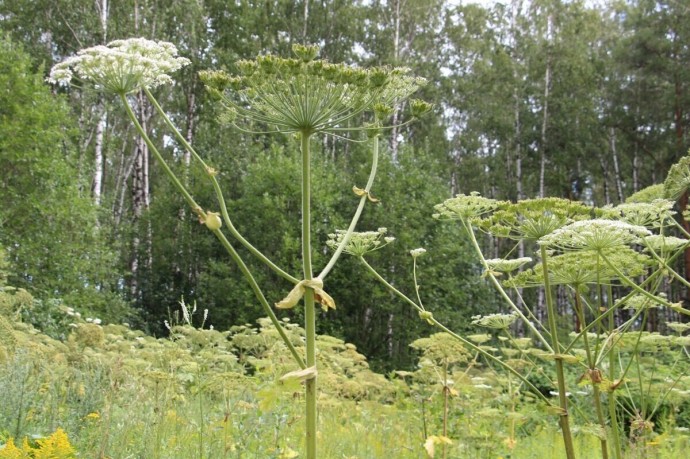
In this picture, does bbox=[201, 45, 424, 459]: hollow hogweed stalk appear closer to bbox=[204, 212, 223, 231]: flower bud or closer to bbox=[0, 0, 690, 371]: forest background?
bbox=[204, 212, 223, 231]: flower bud

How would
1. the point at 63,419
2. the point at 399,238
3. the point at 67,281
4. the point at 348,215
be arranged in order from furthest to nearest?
the point at 348,215
the point at 399,238
the point at 67,281
the point at 63,419

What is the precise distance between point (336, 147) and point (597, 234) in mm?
22165

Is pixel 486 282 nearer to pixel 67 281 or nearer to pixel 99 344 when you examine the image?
pixel 67 281

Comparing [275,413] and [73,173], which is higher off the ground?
[73,173]

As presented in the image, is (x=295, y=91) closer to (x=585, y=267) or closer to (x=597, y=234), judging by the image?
(x=597, y=234)

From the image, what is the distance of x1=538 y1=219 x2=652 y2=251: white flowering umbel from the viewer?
85.0 inches

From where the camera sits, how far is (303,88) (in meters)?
2.00

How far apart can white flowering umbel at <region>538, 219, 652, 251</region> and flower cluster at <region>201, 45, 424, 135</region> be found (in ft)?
2.57

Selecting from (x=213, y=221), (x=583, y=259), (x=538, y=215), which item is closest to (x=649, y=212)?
(x=583, y=259)

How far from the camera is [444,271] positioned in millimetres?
16609

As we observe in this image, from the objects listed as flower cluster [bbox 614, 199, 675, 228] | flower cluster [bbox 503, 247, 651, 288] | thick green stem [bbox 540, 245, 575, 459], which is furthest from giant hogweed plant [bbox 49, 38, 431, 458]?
flower cluster [bbox 614, 199, 675, 228]

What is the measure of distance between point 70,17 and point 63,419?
59.0ft

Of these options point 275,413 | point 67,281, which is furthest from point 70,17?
point 275,413

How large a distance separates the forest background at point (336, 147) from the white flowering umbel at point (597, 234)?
9833 mm
